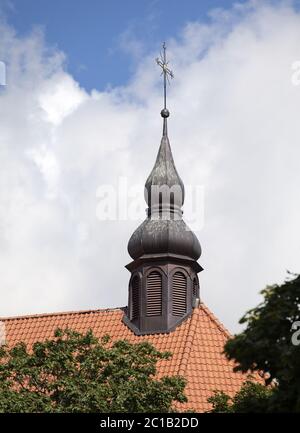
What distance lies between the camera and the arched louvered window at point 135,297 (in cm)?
3888

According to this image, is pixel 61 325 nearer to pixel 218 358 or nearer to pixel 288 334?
pixel 218 358

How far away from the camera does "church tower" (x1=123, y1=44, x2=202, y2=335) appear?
38.2m

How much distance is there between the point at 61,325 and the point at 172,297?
4.27 m

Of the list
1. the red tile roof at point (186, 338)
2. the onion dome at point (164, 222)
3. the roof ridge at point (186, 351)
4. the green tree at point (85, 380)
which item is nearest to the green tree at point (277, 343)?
the green tree at point (85, 380)

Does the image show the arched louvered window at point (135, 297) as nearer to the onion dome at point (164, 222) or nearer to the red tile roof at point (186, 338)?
the red tile roof at point (186, 338)

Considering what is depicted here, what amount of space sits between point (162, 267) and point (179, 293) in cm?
107

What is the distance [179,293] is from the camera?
127 ft

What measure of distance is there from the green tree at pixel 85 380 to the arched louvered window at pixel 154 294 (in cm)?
1110

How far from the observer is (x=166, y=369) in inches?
1388

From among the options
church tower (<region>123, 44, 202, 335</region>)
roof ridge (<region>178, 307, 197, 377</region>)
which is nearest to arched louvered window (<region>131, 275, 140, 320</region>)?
church tower (<region>123, 44, 202, 335</region>)

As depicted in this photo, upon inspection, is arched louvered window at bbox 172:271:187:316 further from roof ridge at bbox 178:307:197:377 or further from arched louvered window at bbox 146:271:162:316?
roof ridge at bbox 178:307:197:377

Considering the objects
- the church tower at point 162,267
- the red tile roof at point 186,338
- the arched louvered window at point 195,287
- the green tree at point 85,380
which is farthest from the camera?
the arched louvered window at point 195,287
